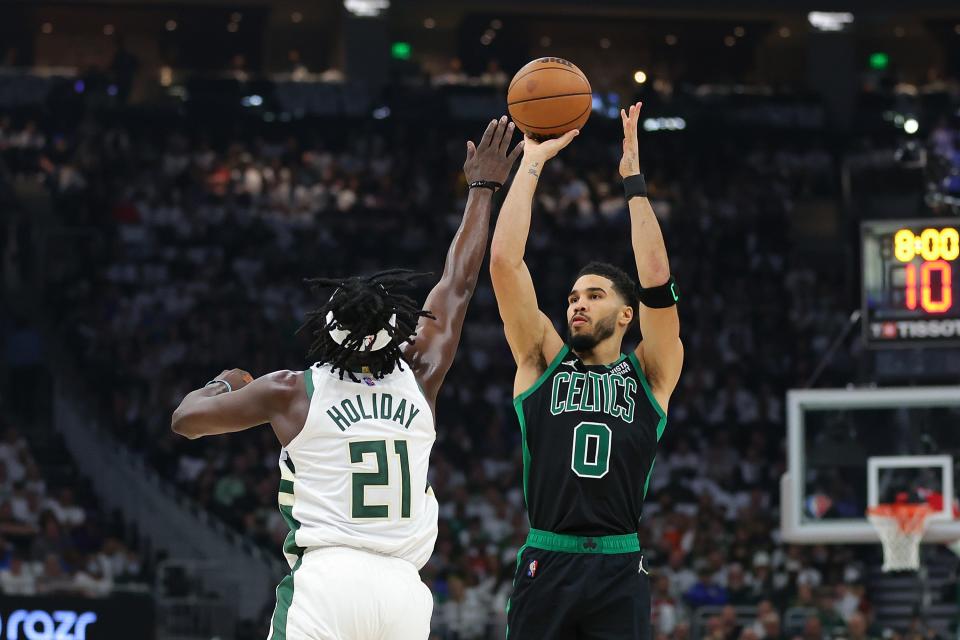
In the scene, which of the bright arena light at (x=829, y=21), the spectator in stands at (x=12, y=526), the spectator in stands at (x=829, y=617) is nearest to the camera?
the spectator in stands at (x=829, y=617)

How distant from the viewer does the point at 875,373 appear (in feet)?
→ 47.3

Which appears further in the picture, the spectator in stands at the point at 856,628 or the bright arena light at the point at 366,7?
the bright arena light at the point at 366,7

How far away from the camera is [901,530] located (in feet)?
41.7

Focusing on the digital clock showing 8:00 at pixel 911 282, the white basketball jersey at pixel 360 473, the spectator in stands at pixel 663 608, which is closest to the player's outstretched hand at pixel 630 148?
the white basketball jersey at pixel 360 473

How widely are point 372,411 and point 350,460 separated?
19cm

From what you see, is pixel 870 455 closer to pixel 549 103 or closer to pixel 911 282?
pixel 911 282

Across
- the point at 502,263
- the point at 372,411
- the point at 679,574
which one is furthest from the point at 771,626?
the point at 372,411

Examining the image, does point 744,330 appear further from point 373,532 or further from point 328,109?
point 373,532

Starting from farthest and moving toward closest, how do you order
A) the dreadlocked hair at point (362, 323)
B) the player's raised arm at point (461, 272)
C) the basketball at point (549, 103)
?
the basketball at point (549, 103)
the player's raised arm at point (461, 272)
the dreadlocked hair at point (362, 323)

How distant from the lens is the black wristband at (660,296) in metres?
5.95

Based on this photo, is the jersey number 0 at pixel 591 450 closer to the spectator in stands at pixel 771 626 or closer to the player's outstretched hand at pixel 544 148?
the player's outstretched hand at pixel 544 148

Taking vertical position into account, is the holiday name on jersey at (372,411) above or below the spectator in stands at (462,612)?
above

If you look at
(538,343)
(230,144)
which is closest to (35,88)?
(230,144)

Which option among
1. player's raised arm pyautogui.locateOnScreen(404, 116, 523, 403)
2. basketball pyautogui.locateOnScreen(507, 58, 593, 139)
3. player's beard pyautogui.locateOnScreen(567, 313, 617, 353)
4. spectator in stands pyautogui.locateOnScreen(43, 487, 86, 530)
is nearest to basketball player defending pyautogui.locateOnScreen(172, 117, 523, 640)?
player's raised arm pyautogui.locateOnScreen(404, 116, 523, 403)
